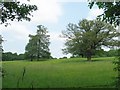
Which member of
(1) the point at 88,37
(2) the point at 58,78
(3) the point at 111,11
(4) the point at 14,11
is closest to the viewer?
(3) the point at 111,11

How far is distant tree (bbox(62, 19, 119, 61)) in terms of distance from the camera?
7069 centimetres

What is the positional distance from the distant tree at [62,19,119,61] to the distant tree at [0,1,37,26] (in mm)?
52068

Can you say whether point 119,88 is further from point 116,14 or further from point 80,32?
point 80,32

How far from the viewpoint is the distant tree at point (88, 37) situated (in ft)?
232

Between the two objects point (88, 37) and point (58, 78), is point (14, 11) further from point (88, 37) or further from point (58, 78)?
point (88, 37)

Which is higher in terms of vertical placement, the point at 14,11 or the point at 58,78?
the point at 14,11

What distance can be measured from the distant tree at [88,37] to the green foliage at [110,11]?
191 feet

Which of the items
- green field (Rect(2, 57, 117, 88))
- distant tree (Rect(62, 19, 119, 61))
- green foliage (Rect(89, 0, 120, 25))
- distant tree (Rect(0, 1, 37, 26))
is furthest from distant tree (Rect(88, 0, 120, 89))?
distant tree (Rect(62, 19, 119, 61))

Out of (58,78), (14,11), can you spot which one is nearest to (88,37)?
(58,78)

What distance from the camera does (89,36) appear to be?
71.0 meters

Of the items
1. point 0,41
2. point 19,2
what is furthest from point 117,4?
point 19,2

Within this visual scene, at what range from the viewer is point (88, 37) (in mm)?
71125

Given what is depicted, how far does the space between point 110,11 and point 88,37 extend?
60.2 metres

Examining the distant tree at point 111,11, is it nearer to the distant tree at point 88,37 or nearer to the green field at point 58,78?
the green field at point 58,78
